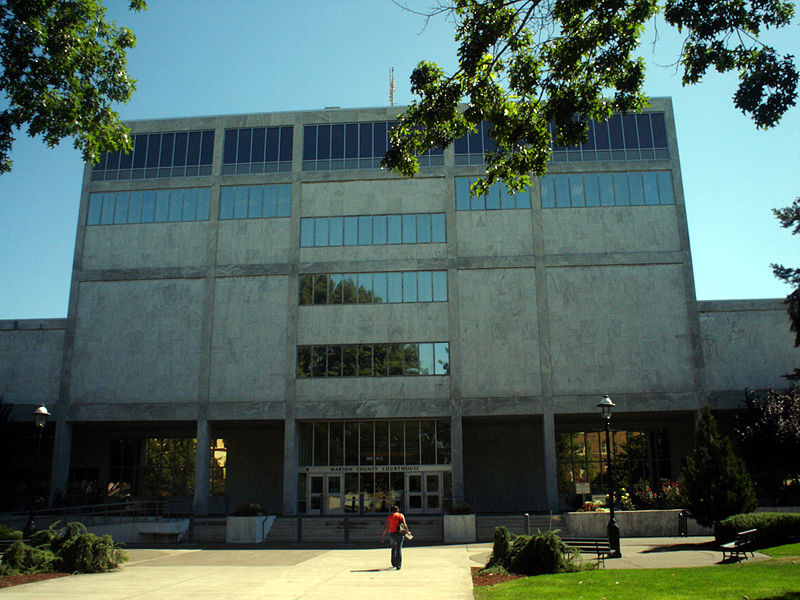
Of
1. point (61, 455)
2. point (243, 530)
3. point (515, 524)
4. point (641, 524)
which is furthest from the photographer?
point (61, 455)

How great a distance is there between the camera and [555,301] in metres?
38.6

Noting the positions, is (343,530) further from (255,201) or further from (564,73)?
(564,73)

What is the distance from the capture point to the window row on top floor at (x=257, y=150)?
42.3 meters

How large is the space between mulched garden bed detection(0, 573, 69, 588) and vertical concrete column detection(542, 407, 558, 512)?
24846 millimetres

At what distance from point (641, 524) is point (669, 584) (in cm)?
1586

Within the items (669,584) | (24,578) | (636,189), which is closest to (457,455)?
(636,189)

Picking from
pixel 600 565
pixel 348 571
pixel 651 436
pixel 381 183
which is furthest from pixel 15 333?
pixel 651 436

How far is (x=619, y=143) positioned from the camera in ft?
134

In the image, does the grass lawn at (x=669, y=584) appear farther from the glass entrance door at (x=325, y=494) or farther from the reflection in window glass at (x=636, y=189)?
the reflection in window glass at (x=636, y=189)

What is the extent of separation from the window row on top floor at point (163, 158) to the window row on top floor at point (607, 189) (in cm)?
2117

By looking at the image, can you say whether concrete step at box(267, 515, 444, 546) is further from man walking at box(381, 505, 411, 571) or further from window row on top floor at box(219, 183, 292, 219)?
window row on top floor at box(219, 183, 292, 219)

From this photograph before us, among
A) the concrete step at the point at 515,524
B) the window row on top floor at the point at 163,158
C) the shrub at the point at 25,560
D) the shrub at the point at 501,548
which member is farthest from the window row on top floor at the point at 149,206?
the shrub at the point at 501,548

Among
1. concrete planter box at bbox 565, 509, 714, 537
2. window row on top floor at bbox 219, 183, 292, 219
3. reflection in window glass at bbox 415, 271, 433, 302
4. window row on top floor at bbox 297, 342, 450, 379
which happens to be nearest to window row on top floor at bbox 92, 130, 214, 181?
window row on top floor at bbox 219, 183, 292, 219

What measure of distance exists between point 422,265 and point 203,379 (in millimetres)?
14216
